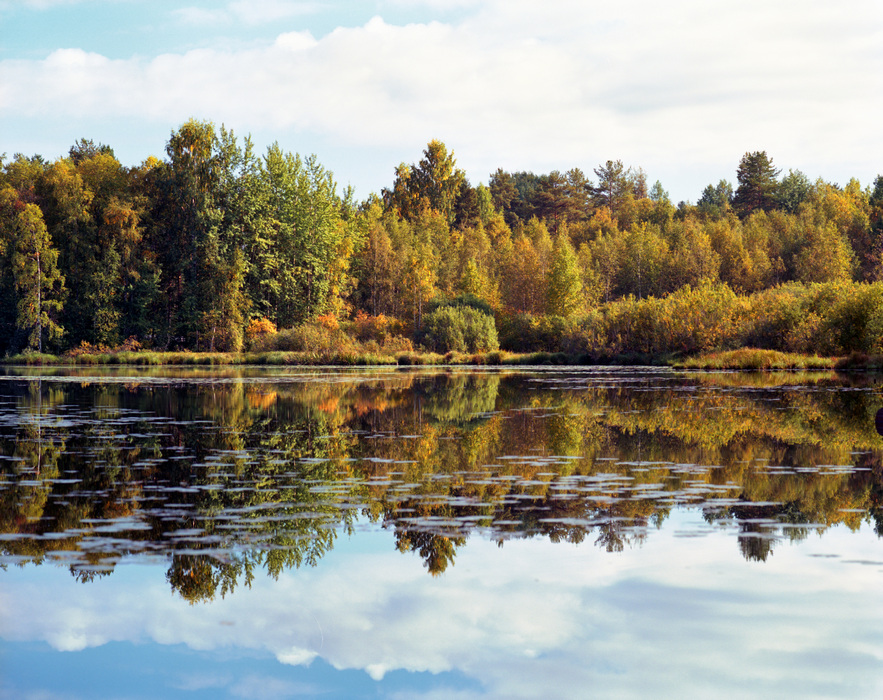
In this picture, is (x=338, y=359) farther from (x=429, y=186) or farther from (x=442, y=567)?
(x=442, y=567)

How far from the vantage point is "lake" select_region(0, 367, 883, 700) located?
15.5ft

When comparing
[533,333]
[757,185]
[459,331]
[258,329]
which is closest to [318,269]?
[258,329]

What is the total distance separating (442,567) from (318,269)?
199 ft

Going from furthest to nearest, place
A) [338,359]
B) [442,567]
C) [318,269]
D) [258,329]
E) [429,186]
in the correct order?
[429,186], [318,269], [258,329], [338,359], [442,567]

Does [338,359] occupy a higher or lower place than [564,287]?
lower

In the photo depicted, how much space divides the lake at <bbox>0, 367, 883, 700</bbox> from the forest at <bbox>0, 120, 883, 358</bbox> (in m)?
37.5

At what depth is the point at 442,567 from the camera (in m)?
6.57

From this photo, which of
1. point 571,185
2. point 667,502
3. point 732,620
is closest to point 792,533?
point 667,502

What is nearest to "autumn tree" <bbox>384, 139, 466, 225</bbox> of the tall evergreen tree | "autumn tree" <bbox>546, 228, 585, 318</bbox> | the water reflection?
"autumn tree" <bbox>546, 228, 585, 318</bbox>

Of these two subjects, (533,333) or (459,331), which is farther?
(533,333)

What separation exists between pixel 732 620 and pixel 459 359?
164ft

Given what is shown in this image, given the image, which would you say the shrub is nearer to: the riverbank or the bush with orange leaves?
the riverbank

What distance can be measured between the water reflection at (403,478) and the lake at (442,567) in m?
0.05

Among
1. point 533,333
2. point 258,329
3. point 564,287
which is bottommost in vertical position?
point 533,333
